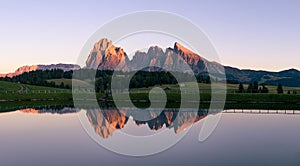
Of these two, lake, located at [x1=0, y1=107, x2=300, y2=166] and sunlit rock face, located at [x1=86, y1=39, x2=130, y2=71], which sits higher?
sunlit rock face, located at [x1=86, y1=39, x2=130, y2=71]

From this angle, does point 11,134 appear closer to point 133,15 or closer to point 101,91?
point 133,15

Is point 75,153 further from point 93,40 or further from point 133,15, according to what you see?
point 133,15

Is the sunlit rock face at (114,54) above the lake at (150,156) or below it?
above

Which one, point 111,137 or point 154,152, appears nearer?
point 154,152

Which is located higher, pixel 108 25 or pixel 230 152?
pixel 108 25

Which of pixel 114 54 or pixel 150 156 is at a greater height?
pixel 114 54

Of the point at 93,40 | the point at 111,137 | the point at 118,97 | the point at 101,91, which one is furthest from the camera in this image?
the point at 101,91

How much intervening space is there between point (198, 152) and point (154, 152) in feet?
12.2

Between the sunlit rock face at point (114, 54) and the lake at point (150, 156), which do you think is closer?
the lake at point (150, 156)

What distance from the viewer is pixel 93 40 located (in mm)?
26906

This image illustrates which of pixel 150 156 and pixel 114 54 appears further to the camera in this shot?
pixel 114 54

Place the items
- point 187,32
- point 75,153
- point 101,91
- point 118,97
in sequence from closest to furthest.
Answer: point 75,153 < point 187,32 < point 118,97 < point 101,91

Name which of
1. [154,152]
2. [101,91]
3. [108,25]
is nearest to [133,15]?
[108,25]

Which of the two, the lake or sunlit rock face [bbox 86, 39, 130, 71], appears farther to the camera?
sunlit rock face [bbox 86, 39, 130, 71]
